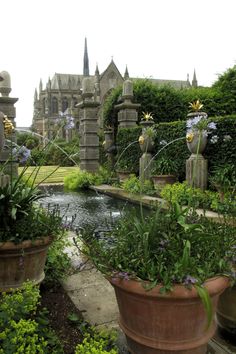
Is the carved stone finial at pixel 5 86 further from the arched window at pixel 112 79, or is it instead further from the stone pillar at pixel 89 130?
the arched window at pixel 112 79

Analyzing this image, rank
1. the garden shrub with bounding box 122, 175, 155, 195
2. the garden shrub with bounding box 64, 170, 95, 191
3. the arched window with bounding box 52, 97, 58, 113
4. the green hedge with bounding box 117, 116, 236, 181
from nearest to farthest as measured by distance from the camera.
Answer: the green hedge with bounding box 117, 116, 236, 181 → the garden shrub with bounding box 122, 175, 155, 195 → the garden shrub with bounding box 64, 170, 95, 191 → the arched window with bounding box 52, 97, 58, 113

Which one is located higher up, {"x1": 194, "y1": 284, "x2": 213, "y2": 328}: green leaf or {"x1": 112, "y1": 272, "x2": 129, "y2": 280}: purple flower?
{"x1": 112, "y1": 272, "x2": 129, "y2": 280}: purple flower

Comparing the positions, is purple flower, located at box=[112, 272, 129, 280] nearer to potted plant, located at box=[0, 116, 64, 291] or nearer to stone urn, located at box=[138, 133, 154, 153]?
potted plant, located at box=[0, 116, 64, 291]

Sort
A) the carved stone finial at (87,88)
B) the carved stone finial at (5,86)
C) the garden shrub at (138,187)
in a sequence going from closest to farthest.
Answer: the garden shrub at (138,187) < the carved stone finial at (5,86) < the carved stone finial at (87,88)

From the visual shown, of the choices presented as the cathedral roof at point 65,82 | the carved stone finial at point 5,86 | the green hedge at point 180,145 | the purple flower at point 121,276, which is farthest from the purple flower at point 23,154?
the cathedral roof at point 65,82

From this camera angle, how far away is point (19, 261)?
2.44 meters

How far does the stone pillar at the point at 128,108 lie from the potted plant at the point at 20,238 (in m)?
9.79

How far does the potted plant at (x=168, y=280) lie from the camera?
1.73 m

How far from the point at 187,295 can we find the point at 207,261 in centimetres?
29

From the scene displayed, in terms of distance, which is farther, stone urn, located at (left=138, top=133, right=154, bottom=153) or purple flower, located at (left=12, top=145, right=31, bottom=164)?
stone urn, located at (left=138, top=133, right=154, bottom=153)

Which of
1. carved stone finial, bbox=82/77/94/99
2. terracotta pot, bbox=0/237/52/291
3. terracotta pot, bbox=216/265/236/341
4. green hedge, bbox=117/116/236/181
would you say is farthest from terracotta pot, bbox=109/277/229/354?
carved stone finial, bbox=82/77/94/99

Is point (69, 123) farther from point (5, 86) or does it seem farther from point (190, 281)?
point (5, 86)

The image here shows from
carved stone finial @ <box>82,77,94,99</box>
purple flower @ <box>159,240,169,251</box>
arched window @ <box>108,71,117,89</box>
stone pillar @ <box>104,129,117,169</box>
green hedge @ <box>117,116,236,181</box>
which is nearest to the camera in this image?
purple flower @ <box>159,240,169,251</box>

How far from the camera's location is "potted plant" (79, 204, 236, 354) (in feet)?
5.66
